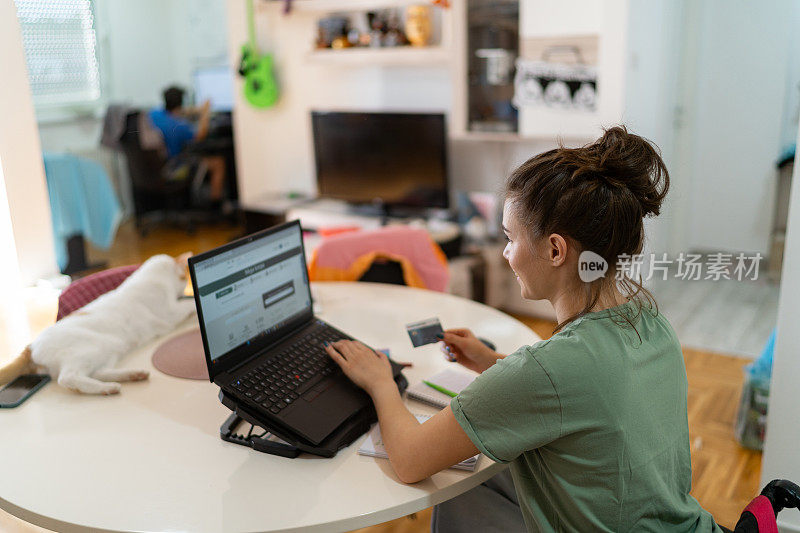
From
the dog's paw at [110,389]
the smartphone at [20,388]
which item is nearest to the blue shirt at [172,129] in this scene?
the smartphone at [20,388]

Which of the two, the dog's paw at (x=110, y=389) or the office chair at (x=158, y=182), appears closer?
the dog's paw at (x=110, y=389)

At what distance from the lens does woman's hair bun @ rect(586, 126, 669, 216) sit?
3.37 feet

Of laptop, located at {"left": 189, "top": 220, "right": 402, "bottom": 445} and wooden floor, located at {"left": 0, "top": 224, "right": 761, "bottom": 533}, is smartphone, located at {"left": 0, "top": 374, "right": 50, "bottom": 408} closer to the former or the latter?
wooden floor, located at {"left": 0, "top": 224, "right": 761, "bottom": 533}

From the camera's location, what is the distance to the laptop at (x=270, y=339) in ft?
3.96

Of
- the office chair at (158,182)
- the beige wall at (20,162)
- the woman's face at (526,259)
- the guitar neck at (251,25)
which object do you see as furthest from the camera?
the office chair at (158,182)

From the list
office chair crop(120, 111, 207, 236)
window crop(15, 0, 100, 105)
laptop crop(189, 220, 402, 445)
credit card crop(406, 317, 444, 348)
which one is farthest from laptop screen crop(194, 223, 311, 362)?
window crop(15, 0, 100, 105)

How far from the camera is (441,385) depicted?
4.60 ft

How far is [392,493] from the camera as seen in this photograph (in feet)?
3.52

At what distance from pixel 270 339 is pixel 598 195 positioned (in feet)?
2.34

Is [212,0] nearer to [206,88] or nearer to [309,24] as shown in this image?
[206,88]

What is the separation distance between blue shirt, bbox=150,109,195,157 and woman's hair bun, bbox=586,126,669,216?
16.5ft

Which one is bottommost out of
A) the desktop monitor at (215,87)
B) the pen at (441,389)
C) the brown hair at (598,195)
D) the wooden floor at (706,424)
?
the wooden floor at (706,424)

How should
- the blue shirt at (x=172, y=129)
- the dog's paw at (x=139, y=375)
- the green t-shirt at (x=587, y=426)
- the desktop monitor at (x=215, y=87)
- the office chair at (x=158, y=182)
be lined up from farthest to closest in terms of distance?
the desktop monitor at (x=215, y=87) < the blue shirt at (x=172, y=129) < the office chair at (x=158, y=182) < the dog's paw at (x=139, y=375) < the green t-shirt at (x=587, y=426)

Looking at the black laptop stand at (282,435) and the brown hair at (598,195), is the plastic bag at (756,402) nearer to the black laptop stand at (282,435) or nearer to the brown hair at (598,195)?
the brown hair at (598,195)
